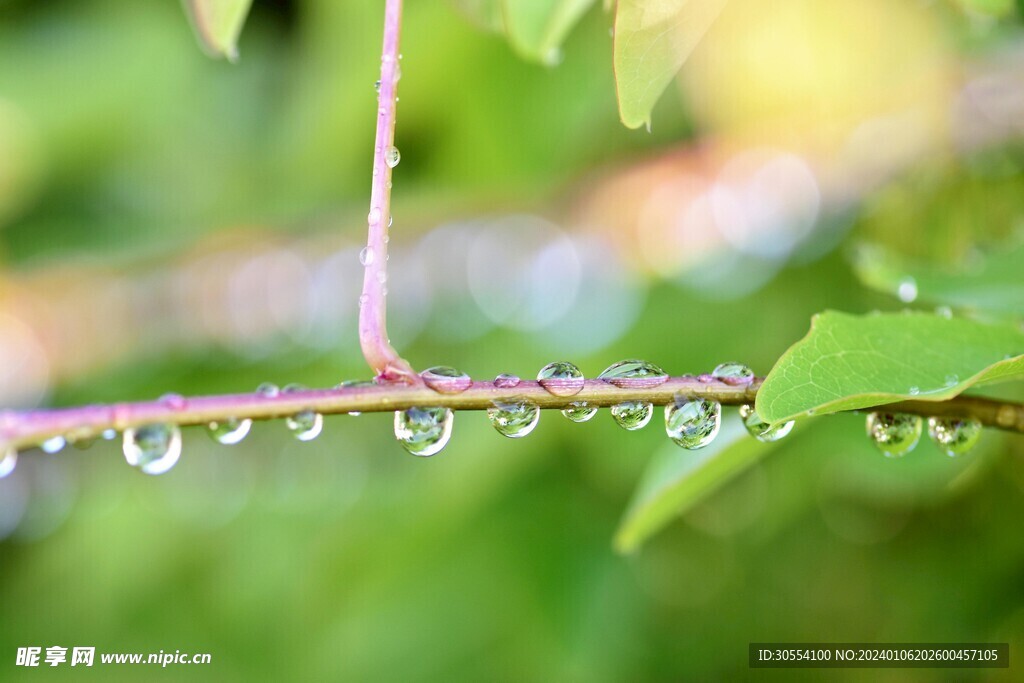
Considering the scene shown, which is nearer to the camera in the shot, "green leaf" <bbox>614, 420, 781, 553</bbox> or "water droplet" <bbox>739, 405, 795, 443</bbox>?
"water droplet" <bbox>739, 405, 795, 443</bbox>

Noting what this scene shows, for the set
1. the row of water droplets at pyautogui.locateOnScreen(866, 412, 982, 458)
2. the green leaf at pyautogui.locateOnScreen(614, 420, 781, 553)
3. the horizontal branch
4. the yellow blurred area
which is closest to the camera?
the horizontal branch

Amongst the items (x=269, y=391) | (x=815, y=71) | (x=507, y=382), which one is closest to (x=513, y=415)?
(x=507, y=382)

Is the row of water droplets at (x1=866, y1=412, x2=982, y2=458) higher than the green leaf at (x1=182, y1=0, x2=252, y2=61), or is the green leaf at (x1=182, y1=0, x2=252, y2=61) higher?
the green leaf at (x1=182, y1=0, x2=252, y2=61)

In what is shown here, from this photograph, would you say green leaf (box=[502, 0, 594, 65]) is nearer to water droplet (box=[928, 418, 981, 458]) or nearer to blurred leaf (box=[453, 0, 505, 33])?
blurred leaf (box=[453, 0, 505, 33])

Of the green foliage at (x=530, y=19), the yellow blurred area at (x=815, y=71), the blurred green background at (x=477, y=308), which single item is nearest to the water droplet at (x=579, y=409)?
the green foliage at (x=530, y=19)

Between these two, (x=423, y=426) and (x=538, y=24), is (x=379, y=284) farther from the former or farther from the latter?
(x=538, y=24)

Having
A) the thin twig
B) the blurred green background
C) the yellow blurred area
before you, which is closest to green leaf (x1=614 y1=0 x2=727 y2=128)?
the thin twig
